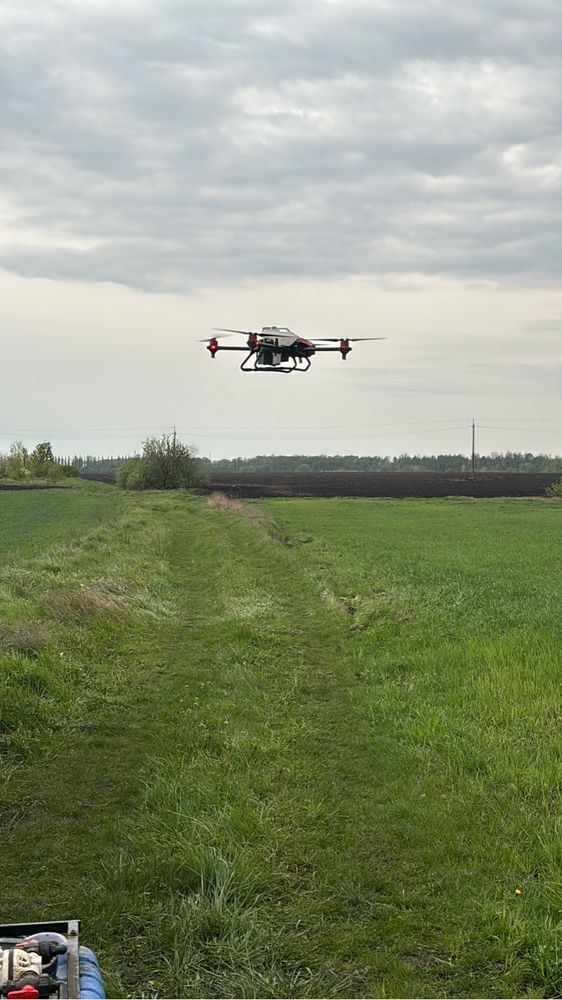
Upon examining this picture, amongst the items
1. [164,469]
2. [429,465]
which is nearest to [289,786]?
[164,469]

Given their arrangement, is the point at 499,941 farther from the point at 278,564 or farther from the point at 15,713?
the point at 278,564

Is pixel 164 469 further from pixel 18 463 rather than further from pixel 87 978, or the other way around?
pixel 87 978

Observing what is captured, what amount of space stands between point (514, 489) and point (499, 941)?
83.3 m

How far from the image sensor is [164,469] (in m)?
88.9

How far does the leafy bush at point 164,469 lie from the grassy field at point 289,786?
7052 cm

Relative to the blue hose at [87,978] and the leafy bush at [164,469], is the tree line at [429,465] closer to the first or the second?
the leafy bush at [164,469]

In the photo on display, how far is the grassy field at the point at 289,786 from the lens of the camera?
17.8 ft

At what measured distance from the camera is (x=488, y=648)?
1255 centimetres

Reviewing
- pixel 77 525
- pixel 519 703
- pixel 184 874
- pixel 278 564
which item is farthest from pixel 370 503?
pixel 184 874

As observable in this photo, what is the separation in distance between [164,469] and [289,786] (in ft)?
269

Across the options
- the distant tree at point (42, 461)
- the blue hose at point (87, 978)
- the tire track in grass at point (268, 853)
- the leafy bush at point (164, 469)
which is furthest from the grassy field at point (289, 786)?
the distant tree at point (42, 461)

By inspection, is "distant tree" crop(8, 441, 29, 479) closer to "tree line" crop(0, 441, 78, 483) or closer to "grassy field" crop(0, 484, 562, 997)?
"tree line" crop(0, 441, 78, 483)

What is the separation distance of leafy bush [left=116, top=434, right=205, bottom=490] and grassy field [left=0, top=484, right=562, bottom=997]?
7052 centimetres

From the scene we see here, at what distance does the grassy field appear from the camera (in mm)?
5430
